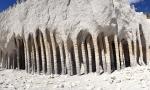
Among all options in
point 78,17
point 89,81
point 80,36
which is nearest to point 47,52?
point 80,36

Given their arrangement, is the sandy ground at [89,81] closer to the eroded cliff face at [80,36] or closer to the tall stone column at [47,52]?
the tall stone column at [47,52]

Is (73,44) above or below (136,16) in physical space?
below

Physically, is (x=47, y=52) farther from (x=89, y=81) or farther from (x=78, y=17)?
(x=89, y=81)

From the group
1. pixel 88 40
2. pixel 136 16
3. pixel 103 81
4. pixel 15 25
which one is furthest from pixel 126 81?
pixel 15 25

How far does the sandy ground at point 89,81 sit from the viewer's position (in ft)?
60.2

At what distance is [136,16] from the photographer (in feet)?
75.5

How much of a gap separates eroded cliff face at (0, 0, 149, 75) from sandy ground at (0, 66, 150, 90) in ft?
2.02

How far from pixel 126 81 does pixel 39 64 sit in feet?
20.0

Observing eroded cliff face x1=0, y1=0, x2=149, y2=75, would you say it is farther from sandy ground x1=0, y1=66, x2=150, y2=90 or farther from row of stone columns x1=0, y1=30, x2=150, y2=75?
sandy ground x1=0, y1=66, x2=150, y2=90

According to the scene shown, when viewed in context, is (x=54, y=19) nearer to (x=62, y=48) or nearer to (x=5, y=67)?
(x=62, y=48)

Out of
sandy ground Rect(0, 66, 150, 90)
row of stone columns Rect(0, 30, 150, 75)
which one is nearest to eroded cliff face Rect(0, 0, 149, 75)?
row of stone columns Rect(0, 30, 150, 75)

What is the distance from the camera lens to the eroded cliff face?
2084 cm

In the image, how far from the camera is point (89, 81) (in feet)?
64.1

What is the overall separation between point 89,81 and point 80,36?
9.47 feet
